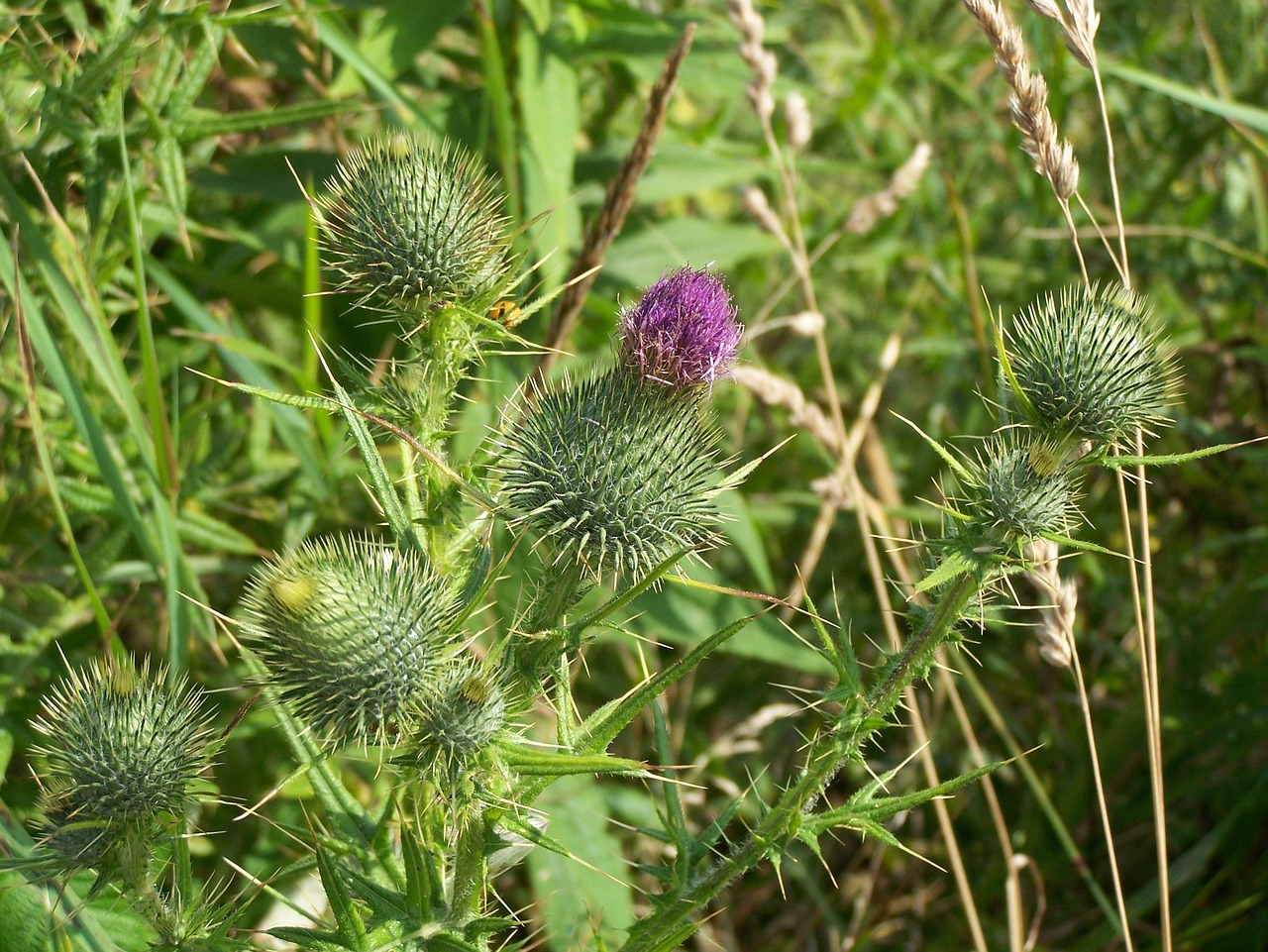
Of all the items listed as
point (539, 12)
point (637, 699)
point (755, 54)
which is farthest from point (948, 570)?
point (539, 12)

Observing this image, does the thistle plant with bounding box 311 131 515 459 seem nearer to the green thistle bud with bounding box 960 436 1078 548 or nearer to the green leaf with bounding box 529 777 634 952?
the green thistle bud with bounding box 960 436 1078 548

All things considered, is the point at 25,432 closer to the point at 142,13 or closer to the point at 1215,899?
the point at 142,13

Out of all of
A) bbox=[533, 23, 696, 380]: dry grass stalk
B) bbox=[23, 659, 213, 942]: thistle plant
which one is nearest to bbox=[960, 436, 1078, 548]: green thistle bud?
bbox=[533, 23, 696, 380]: dry grass stalk

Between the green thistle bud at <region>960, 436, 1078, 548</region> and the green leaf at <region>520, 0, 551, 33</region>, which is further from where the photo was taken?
the green leaf at <region>520, 0, 551, 33</region>

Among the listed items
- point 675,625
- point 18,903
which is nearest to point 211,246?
point 675,625

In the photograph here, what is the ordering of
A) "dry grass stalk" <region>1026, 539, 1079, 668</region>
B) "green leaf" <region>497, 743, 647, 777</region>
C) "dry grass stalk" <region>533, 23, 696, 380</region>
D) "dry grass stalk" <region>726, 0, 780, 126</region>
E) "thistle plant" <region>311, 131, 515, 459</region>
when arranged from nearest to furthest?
"green leaf" <region>497, 743, 647, 777</region> → "thistle plant" <region>311, 131, 515, 459</region> → "dry grass stalk" <region>1026, 539, 1079, 668</region> → "dry grass stalk" <region>533, 23, 696, 380</region> → "dry grass stalk" <region>726, 0, 780, 126</region>

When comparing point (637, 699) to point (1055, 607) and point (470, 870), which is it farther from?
point (1055, 607)

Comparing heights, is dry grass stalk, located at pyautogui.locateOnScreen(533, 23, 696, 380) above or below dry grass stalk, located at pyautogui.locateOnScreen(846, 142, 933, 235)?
below

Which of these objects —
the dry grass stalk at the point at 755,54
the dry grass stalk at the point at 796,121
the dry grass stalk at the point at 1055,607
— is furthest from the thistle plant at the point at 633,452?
the dry grass stalk at the point at 796,121
